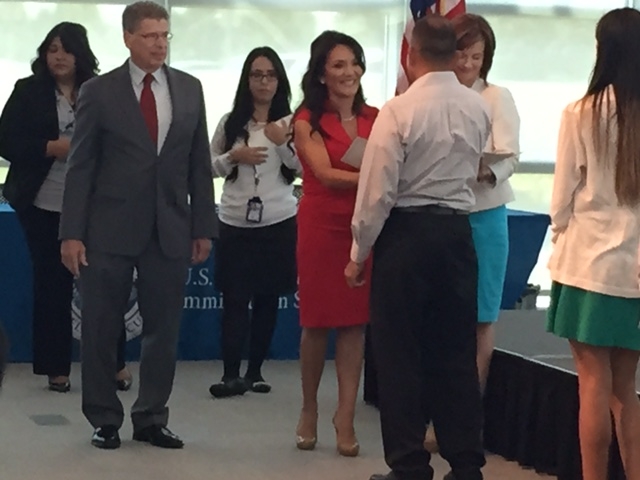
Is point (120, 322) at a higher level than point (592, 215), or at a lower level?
lower

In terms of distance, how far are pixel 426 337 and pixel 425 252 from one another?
276 millimetres

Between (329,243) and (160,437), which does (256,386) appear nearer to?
(160,437)

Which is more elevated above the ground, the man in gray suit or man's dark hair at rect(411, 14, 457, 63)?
man's dark hair at rect(411, 14, 457, 63)

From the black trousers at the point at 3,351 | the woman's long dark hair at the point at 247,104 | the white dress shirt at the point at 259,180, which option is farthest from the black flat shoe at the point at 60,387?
the black trousers at the point at 3,351

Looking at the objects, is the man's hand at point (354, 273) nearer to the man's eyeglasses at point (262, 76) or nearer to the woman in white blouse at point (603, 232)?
the woman in white blouse at point (603, 232)

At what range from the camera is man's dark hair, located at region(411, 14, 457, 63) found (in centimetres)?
338

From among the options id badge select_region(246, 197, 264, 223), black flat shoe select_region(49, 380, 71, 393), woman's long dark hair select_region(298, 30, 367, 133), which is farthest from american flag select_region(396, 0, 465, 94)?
black flat shoe select_region(49, 380, 71, 393)

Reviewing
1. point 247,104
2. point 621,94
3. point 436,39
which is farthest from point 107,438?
point 621,94

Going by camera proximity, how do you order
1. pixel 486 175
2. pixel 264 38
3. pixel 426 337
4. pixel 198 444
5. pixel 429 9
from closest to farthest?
pixel 426 337 < pixel 486 175 < pixel 198 444 < pixel 429 9 < pixel 264 38

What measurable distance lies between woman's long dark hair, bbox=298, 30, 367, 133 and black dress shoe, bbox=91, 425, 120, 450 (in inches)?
48.2

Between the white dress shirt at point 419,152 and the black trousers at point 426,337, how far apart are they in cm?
6

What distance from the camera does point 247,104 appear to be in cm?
515

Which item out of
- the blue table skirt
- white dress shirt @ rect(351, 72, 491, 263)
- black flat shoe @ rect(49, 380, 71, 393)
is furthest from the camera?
the blue table skirt

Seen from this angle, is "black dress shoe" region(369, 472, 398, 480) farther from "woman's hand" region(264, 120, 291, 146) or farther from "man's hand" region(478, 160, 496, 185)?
"woman's hand" region(264, 120, 291, 146)
